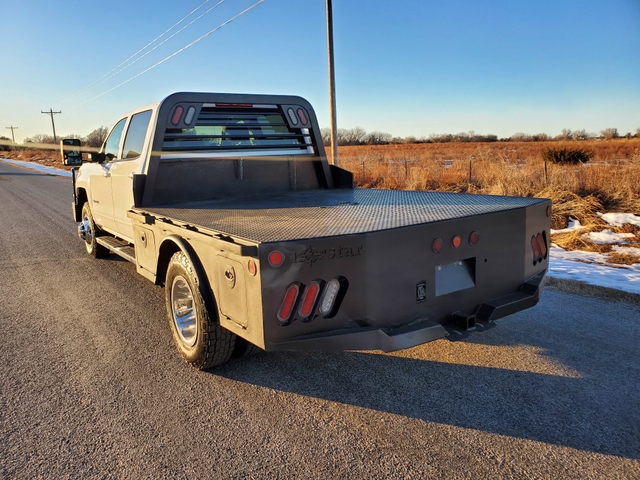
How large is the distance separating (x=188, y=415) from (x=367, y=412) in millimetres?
1139

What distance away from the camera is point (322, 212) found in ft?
13.0

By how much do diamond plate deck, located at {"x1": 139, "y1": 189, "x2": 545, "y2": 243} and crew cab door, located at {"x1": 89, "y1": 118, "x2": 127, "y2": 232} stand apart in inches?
69.3

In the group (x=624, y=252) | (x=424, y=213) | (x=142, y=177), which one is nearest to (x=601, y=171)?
(x=624, y=252)

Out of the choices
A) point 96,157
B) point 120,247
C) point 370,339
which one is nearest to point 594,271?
point 370,339

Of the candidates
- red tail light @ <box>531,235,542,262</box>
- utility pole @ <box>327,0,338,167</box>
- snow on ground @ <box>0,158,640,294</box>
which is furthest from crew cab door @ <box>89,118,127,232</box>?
utility pole @ <box>327,0,338,167</box>

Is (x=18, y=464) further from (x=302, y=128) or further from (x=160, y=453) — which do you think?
(x=302, y=128)

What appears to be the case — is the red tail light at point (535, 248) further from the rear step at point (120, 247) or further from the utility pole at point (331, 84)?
the utility pole at point (331, 84)

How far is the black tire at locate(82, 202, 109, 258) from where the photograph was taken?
727 cm

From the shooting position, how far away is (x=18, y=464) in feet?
8.79

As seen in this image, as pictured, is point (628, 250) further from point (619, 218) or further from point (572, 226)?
point (619, 218)

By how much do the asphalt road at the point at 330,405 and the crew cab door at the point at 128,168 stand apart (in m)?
1.20

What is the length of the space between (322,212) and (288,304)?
1334 mm

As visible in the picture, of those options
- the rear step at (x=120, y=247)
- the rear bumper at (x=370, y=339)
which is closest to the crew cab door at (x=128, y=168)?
the rear step at (x=120, y=247)

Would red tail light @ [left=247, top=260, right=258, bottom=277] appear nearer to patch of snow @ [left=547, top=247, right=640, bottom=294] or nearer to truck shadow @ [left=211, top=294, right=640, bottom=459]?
truck shadow @ [left=211, top=294, right=640, bottom=459]
